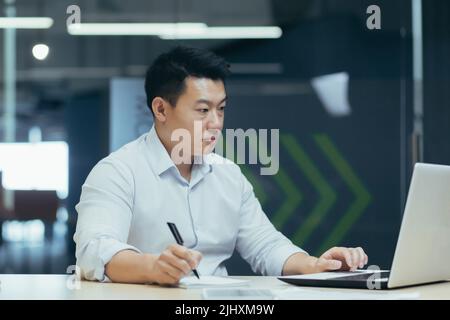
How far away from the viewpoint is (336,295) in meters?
1.67

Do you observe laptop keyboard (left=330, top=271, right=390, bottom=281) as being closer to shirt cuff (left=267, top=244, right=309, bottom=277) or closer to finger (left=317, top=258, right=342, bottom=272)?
finger (left=317, top=258, right=342, bottom=272)

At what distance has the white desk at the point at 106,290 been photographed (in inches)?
64.7

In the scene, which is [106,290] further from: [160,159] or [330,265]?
[160,159]

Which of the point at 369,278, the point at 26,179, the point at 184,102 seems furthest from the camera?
the point at 26,179

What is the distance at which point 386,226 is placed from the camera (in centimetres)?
444

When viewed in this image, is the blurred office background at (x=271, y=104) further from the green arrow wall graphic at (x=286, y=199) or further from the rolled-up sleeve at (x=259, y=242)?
the rolled-up sleeve at (x=259, y=242)

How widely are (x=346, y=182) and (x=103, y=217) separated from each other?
242 cm

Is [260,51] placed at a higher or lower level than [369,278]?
higher

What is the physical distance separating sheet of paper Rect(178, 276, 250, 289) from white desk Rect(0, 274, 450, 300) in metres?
0.04

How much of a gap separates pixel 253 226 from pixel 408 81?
2.21 metres

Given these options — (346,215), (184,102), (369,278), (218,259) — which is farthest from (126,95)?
(369,278)

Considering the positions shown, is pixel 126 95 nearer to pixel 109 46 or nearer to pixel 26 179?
pixel 109 46

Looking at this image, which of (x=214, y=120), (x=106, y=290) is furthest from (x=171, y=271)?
(x=214, y=120)

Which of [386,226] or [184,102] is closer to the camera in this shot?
[184,102]
